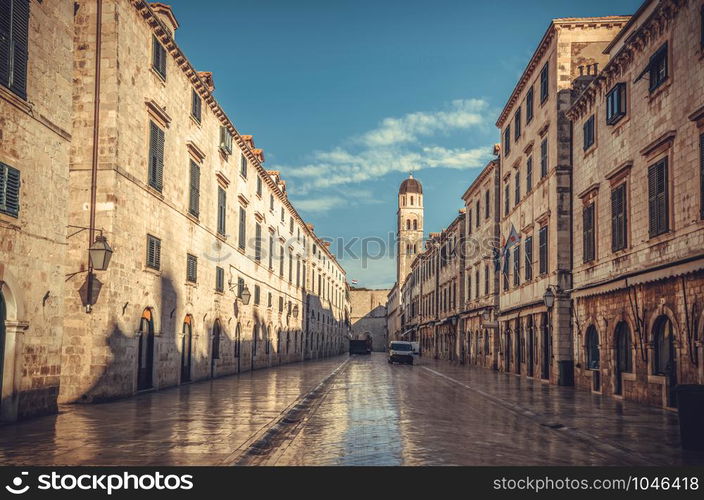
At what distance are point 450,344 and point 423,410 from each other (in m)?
41.2

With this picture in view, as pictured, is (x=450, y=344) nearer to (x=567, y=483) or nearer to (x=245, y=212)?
(x=245, y=212)

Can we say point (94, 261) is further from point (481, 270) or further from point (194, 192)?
point (481, 270)

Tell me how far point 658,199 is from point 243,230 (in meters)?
21.1

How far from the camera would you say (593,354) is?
78.0ft

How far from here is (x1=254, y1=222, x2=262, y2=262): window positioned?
3740 cm

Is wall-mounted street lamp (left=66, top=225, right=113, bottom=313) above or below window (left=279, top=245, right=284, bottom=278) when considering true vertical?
below

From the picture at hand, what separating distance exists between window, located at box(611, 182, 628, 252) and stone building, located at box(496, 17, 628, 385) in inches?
198

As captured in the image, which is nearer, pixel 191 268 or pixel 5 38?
pixel 5 38

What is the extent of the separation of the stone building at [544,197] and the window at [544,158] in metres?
0.04

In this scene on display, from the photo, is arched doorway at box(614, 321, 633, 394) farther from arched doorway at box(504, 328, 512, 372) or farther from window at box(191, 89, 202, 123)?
window at box(191, 89, 202, 123)

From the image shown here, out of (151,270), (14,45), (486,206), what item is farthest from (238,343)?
(14,45)

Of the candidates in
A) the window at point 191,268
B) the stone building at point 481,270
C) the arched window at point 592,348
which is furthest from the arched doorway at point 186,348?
the stone building at point 481,270

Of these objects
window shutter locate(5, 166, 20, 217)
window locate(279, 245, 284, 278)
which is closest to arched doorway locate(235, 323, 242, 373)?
window locate(279, 245, 284, 278)

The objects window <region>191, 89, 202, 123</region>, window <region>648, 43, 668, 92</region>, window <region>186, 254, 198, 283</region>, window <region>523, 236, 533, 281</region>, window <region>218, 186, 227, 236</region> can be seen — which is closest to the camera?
window <region>648, 43, 668, 92</region>
